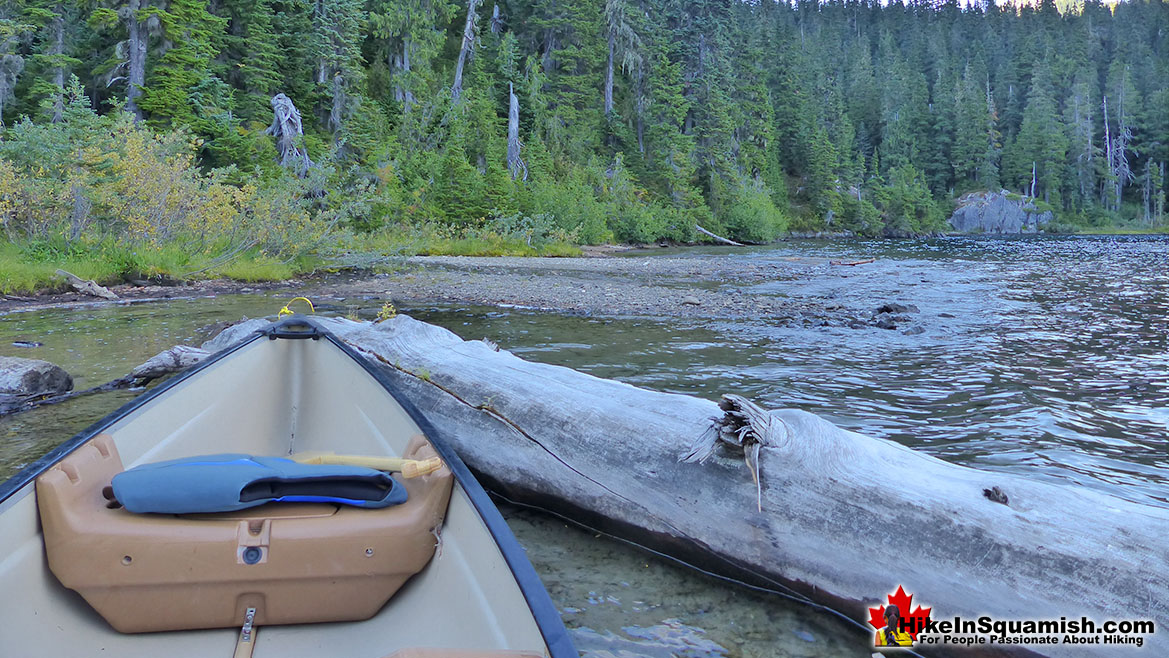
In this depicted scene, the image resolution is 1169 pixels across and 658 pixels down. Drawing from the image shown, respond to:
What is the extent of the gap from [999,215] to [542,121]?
151 ft

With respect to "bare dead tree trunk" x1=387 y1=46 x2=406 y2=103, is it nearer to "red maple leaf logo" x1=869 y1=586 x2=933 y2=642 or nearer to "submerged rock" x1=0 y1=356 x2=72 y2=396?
"submerged rock" x1=0 y1=356 x2=72 y2=396

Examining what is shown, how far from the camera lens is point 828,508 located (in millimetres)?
2729

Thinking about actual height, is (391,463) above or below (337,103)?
below

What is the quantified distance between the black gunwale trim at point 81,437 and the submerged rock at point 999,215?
229ft

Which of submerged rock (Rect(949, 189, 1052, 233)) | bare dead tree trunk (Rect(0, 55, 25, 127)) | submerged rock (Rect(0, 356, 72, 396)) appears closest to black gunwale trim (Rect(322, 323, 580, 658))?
submerged rock (Rect(0, 356, 72, 396))

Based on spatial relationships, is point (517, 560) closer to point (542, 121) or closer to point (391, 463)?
point (391, 463)

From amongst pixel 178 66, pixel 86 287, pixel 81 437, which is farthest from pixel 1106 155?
pixel 81 437

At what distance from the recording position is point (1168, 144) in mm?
68938

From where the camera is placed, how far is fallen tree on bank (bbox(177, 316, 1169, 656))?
2275 millimetres

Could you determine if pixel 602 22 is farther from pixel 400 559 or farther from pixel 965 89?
pixel 965 89

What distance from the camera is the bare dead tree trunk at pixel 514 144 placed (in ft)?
116

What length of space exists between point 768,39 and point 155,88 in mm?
55478

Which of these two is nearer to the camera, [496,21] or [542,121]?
[542,121]

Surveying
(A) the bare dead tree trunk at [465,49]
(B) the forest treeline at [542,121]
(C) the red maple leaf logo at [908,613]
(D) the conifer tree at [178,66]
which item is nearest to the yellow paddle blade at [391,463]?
(C) the red maple leaf logo at [908,613]
